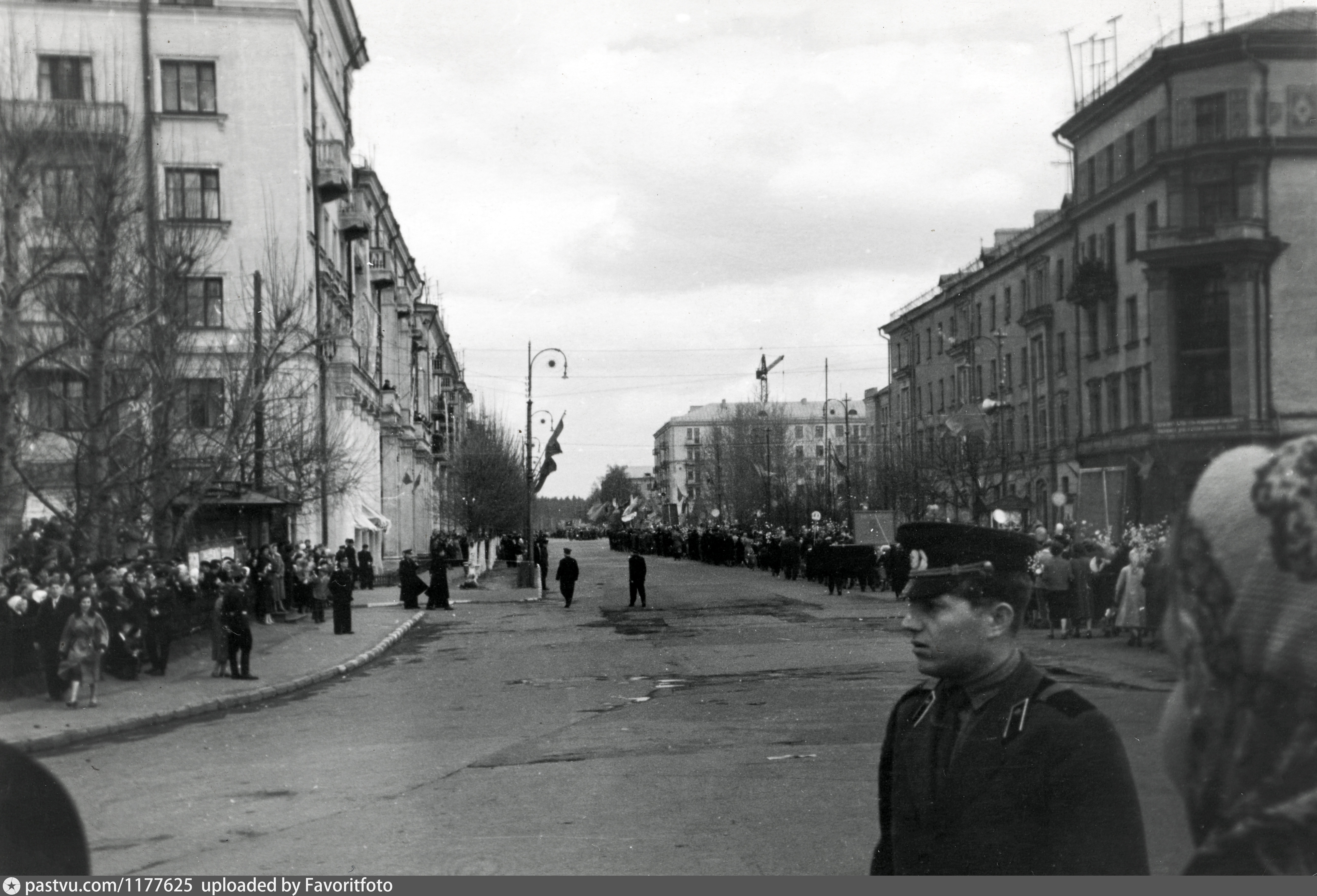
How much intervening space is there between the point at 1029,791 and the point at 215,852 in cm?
621

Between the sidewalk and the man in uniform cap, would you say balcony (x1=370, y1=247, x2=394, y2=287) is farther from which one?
the man in uniform cap

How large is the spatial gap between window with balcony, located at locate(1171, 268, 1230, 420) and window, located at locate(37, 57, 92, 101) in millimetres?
26333

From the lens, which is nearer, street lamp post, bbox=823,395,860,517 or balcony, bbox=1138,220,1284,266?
balcony, bbox=1138,220,1284,266

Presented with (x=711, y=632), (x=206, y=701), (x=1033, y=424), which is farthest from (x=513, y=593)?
(x=1033, y=424)

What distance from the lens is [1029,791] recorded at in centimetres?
293

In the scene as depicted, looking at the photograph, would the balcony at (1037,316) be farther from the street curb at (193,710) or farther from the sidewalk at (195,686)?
the street curb at (193,710)

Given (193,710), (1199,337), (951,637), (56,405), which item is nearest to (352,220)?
(56,405)

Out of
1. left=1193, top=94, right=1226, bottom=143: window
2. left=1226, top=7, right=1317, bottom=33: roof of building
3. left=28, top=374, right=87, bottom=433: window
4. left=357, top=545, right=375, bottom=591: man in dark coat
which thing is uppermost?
left=28, top=374, right=87, bottom=433: window

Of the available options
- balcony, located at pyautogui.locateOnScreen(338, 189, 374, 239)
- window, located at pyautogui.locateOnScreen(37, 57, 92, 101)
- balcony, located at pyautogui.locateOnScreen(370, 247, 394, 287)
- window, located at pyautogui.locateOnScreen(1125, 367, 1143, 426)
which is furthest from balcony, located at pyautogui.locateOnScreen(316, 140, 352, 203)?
window, located at pyautogui.locateOnScreen(1125, 367, 1143, 426)

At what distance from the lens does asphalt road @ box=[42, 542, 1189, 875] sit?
758cm

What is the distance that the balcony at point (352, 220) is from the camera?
54000mm

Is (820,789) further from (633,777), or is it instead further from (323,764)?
(323,764)

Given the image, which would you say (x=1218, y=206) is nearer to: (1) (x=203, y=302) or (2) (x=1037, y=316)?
(2) (x=1037, y=316)

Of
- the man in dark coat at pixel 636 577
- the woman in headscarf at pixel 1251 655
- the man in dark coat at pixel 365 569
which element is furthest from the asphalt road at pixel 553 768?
the man in dark coat at pixel 365 569
